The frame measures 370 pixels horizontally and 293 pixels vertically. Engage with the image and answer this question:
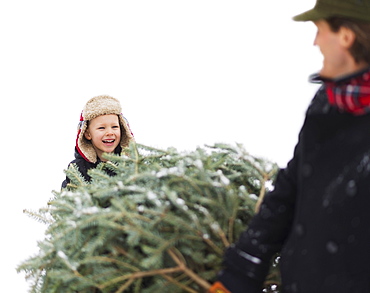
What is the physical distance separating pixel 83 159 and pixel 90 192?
1.92 metres

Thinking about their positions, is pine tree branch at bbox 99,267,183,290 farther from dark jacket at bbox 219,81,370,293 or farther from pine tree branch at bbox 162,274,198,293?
dark jacket at bbox 219,81,370,293

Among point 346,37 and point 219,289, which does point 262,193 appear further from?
point 346,37

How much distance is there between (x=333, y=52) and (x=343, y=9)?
0.12 metres

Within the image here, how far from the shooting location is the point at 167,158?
1.97 metres

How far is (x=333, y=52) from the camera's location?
148 centimetres

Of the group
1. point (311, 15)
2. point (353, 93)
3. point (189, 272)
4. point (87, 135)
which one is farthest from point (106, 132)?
point (353, 93)

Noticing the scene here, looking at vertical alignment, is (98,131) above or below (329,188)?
above

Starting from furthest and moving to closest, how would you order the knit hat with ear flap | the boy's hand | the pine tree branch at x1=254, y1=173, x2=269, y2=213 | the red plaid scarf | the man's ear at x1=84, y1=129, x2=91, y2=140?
the man's ear at x1=84, y1=129, x2=91, y2=140 < the knit hat with ear flap < the pine tree branch at x1=254, y1=173, x2=269, y2=213 < the boy's hand < the red plaid scarf

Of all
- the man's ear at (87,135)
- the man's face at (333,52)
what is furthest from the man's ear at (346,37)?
the man's ear at (87,135)

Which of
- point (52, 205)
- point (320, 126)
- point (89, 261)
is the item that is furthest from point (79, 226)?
point (320, 126)

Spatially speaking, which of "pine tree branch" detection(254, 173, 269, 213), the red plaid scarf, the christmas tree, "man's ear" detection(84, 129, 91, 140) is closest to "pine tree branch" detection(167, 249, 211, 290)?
the christmas tree

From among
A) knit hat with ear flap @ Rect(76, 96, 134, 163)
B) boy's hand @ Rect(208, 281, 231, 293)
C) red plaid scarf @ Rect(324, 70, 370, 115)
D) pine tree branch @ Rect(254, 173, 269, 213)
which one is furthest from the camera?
knit hat with ear flap @ Rect(76, 96, 134, 163)

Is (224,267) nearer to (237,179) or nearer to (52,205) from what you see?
(237,179)

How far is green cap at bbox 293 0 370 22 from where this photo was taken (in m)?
1.45
